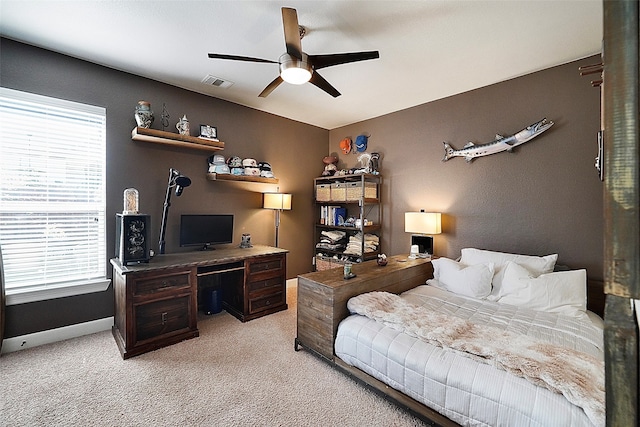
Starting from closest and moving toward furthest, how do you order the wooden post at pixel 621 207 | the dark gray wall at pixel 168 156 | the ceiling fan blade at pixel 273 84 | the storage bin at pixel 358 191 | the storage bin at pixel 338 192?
the wooden post at pixel 621 207 < the ceiling fan blade at pixel 273 84 < the dark gray wall at pixel 168 156 < the storage bin at pixel 358 191 < the storage bin at pixel 338 192

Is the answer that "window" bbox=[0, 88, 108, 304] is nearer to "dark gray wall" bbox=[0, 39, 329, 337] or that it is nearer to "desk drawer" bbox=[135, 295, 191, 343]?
"dark gray wall" bbox=[0, 39, 329, 337]

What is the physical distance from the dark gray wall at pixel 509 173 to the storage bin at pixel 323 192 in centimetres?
94

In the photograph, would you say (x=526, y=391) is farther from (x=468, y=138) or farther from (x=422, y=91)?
(x=422, y=91)

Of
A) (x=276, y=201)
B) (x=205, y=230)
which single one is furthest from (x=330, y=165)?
(x=205, y=230)

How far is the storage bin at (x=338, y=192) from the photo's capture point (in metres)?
4.25

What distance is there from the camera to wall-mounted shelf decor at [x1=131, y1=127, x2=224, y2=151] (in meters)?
2.89

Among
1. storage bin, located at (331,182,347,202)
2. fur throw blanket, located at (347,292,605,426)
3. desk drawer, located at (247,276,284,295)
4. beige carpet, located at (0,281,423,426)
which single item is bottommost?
beige carpet, located at (0,281,423,426)

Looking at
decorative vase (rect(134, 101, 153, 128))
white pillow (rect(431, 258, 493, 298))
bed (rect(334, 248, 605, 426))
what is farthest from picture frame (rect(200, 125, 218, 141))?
white pillow (rect(431, 258, 493, 298))

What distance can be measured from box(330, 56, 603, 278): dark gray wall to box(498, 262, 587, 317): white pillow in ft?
1.57

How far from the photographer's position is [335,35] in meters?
2.32

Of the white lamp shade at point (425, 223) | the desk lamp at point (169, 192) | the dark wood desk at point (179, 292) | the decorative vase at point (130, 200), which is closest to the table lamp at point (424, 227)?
the white lamp shade at point (425, 223)

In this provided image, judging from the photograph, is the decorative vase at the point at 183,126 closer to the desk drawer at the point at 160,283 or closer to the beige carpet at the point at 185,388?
the desk drawer at the point at 160,283

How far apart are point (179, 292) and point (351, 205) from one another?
291 cm

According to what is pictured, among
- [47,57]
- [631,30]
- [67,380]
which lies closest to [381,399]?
[631,30]
